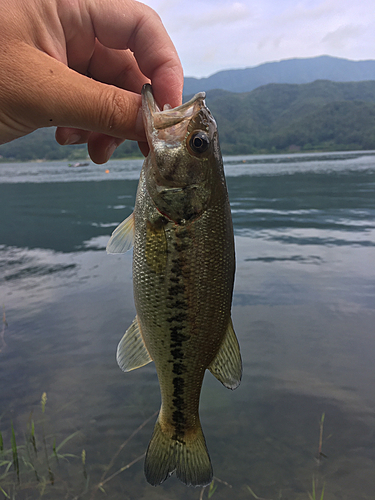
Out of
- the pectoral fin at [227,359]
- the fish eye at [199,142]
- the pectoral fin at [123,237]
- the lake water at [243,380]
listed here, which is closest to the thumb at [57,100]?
the fish eye at [199,142]

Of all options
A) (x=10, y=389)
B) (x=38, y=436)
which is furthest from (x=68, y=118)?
(x=10, y=389)

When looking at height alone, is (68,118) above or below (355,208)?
above

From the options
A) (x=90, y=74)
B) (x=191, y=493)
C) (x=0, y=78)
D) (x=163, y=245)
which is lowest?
(x=191, y=493)

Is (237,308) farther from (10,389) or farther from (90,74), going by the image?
(90,74)

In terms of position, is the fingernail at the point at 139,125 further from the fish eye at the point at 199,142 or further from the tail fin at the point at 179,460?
the tail fin at the point at 179,460

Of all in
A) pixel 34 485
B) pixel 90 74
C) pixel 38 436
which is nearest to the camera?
pixel 90 74

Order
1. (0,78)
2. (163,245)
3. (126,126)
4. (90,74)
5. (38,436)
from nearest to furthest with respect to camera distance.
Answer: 1. (0,78)
2. (163,245)
3. (126,126)
4. (90,74)
5. (38,436)

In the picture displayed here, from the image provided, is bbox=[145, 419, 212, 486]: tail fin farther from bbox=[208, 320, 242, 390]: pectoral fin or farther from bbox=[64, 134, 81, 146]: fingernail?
bbox=[64, 134, 81, 146]: fingernail
